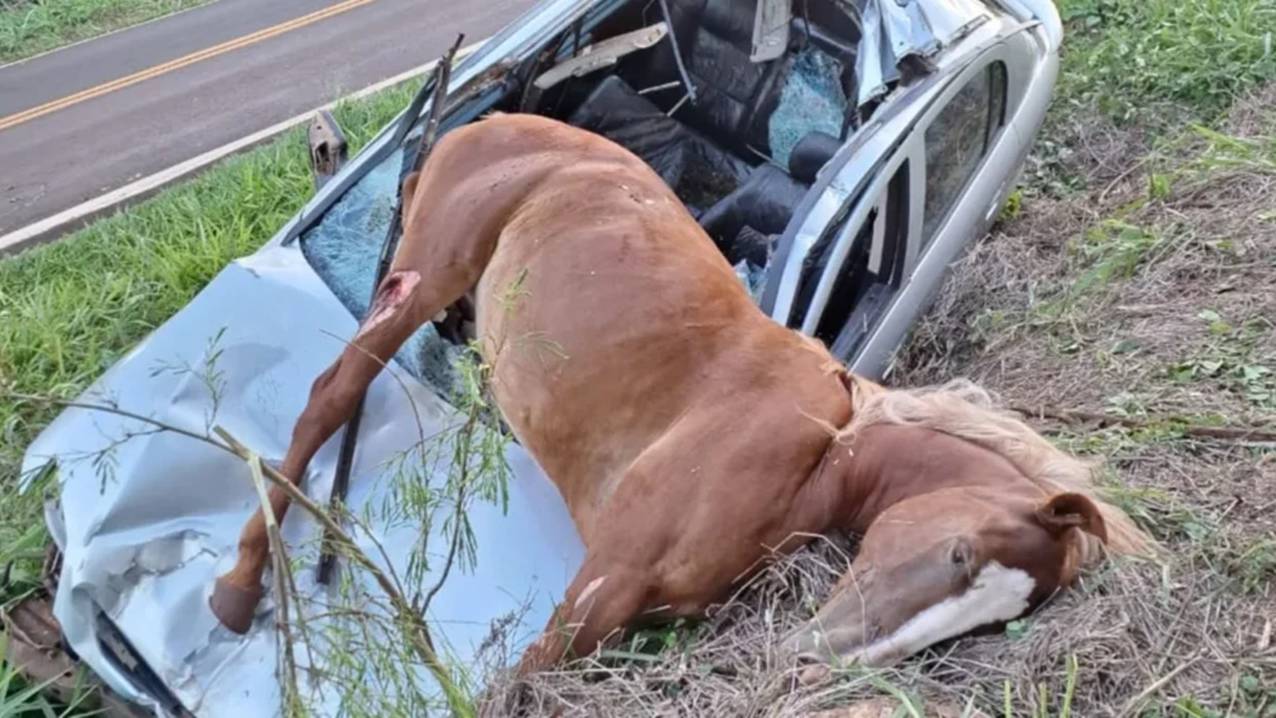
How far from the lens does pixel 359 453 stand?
12.6 ft

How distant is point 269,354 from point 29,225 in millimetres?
5314

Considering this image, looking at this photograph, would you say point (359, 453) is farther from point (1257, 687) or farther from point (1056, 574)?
point (1257, 687)

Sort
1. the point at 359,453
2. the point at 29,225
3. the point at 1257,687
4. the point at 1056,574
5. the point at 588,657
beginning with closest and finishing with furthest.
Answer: the point at 1257,687 < the point at 1056,574 < the point at 588,657 < the point at 359,453 < the point at 29,225

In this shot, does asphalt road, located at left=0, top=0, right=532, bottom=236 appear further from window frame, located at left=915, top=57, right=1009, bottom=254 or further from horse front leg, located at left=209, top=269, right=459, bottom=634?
window frame, located at left=915, top=57, right=1009, bottom=254

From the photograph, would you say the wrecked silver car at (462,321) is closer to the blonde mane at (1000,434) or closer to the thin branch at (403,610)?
the thin branch at (403,610)

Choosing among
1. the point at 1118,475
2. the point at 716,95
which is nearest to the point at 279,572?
the point at 1118,475

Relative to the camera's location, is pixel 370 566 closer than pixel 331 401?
Yes

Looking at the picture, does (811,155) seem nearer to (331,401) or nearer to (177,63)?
(331,401)

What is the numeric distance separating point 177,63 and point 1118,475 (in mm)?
10513

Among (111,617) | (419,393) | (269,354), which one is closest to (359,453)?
(419,393)

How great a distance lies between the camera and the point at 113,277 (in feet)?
21.5

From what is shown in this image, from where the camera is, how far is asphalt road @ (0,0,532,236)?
9602 mm

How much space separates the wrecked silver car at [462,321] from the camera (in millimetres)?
3279

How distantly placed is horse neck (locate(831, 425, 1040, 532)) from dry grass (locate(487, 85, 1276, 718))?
4.7 inches
